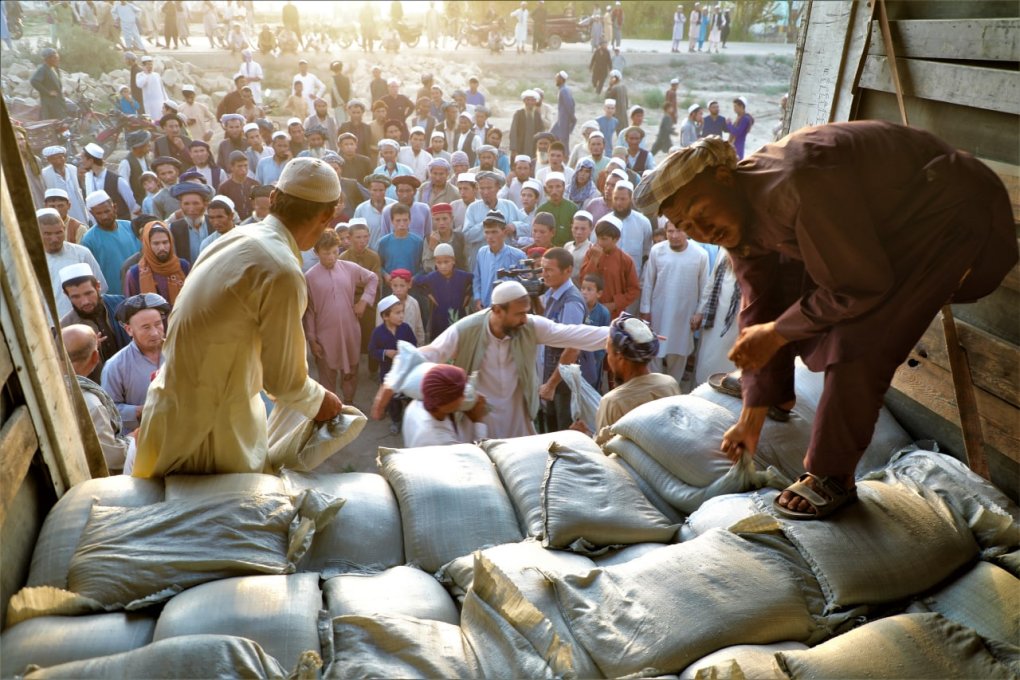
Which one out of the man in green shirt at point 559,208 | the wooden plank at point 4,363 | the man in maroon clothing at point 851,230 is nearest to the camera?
the man in maroon clothing at point 851,230

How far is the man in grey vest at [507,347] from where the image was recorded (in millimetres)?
4719

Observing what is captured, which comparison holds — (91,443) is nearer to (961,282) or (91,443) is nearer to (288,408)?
(288,408)

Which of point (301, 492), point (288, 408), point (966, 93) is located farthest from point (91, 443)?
point (966, 93)

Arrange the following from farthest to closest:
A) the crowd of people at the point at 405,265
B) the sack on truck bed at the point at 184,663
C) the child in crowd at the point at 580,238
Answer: the child in crowd at the point at 580,238, the crowd of people at the point at 405,265, the sack on truck bed at the point at 184,663

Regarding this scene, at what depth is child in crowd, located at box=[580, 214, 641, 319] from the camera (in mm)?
6477

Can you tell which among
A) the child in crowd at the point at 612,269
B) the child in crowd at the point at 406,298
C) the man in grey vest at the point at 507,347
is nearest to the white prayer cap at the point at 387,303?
the child in crowd at the point at 406,298

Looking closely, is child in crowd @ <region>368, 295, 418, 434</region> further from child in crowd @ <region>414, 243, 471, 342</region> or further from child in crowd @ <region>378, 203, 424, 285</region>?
child in crowd @ <region>378, 203, 424, 285</region>

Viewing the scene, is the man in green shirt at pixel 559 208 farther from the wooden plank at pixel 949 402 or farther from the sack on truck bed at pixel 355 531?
the sack on truck bed at pixel 355 531

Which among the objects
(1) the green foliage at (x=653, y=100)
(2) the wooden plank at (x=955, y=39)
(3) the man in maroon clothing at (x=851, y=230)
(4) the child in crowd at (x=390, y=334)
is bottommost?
(1) the green foliage at (x=653, y=100)

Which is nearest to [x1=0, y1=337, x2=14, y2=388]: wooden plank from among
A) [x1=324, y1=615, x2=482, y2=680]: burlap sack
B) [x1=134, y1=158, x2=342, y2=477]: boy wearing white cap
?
[x1=134, y1=158, x2=342, y2=477]: boy wearing white cap

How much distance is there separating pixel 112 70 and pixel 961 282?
56.9ft

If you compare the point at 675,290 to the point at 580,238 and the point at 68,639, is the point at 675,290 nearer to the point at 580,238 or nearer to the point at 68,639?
the point at 580,238

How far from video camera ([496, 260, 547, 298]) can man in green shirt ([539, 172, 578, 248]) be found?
6.01 feet

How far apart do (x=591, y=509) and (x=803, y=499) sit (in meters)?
0.81
